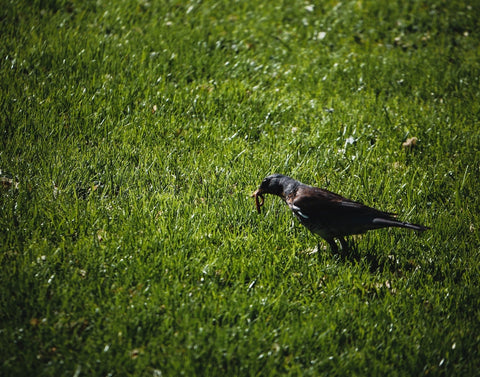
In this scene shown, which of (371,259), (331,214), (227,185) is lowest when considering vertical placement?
(371,259)

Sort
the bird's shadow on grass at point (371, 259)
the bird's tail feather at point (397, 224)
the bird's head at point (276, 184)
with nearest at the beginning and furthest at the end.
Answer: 1. the bird's tail feather at point (397, 224)
2. the bird's shadow on grass at point (371, 259)
3. the bird's head at point (276, 184)

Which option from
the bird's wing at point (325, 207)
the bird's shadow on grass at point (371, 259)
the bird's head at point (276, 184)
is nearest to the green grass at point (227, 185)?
the bird's shadow on grass at point (371, 259)

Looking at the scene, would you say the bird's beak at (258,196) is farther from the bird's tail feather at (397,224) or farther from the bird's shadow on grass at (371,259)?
the bird's tail feather at (397,224)

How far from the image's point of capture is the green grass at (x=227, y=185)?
11.1ft

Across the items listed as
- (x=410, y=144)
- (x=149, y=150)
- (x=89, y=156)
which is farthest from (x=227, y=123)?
(x=410, y=144)

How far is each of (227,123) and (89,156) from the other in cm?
158

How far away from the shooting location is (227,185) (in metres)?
4.90

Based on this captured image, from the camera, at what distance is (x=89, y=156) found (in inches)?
197

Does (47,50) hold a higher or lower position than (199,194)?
higher

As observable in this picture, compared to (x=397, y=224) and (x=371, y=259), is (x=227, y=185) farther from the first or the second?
(x=397, y=224)

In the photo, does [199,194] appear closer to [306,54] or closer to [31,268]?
[31,268]

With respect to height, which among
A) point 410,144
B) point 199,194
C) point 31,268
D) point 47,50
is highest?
point 47,50

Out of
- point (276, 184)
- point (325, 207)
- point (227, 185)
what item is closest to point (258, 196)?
point (276, 184)

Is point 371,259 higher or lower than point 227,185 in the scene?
lower
